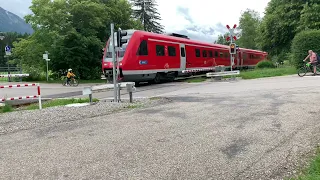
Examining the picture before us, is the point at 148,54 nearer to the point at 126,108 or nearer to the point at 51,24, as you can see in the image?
the point at 126,108

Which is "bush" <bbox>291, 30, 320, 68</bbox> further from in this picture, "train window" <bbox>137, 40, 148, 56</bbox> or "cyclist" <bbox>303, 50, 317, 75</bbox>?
"train window" <bbox>137, 40, 148, 56</bbox>

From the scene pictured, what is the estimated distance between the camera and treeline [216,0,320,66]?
20.2 meters

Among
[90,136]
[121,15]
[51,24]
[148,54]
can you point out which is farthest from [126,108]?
[121,15]

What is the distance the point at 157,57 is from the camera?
65.3ft

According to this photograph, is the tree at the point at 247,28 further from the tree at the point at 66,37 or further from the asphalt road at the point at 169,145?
the asphalt road at the point at 169,145

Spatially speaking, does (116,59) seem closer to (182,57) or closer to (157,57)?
(157,57)

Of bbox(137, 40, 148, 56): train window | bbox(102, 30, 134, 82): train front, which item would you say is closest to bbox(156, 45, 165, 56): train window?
bbox(137, 40, 148, 56): train window

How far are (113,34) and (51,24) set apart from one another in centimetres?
2045

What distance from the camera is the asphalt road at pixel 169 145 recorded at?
14.1ft

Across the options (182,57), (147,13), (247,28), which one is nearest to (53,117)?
(182,57)

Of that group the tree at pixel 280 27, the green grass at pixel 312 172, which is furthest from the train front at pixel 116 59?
the tree at pixel 280 27

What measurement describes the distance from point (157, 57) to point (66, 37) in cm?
1337

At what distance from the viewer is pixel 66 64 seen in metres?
A: 31.6

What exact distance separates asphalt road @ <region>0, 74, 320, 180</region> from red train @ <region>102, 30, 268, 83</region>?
10.1 m
